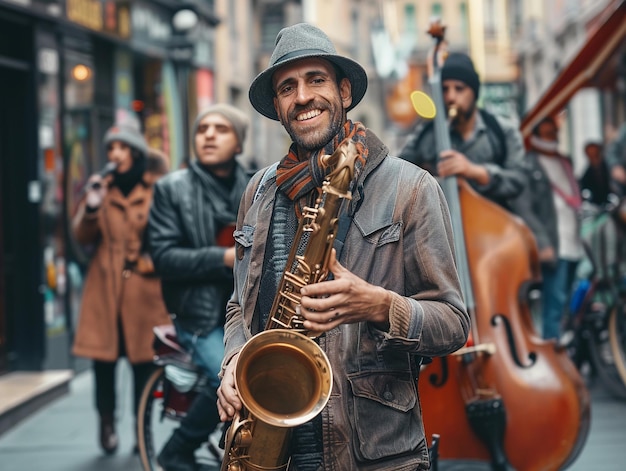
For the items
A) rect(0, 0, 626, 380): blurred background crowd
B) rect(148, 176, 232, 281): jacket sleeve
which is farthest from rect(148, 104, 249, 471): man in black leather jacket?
rect(0, 0, 626, 380): blurred background crowd

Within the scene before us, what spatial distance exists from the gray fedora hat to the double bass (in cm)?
219

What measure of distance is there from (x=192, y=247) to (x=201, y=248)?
107 millimetres

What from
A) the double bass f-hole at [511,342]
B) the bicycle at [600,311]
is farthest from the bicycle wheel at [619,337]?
the double bass f-hole at [511,342]

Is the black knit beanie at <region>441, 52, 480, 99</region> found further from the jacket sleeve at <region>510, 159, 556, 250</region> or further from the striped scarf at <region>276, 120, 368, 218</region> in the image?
the striped scarf at <region>276, 120, 368, 218</region>

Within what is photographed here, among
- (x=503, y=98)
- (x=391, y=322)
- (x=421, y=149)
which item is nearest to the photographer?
(x=391, y=322)

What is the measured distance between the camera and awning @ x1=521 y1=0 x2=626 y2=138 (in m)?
8.12

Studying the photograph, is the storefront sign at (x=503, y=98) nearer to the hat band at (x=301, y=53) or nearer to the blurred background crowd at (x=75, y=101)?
the blurred background crowd at (x=75, y=101)

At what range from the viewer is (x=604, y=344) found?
929 cm

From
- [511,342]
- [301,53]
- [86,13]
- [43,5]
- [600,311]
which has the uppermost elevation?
[86,13]

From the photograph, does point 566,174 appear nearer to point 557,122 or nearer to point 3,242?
point 557,122

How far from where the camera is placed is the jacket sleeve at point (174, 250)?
18.1 feet

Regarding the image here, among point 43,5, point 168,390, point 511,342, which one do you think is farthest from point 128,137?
point 43,5

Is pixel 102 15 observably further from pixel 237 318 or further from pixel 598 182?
pixel 237 318

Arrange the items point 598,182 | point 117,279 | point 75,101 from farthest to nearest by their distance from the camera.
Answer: point 75,101 < point 598,182 < point 117,279
